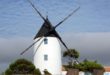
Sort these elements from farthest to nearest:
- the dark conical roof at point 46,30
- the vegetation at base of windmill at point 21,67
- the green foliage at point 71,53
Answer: the green foliage at point 71,53 → the dark conical roof at point 46,30 → the vegetation at base of windmill at point 21,67

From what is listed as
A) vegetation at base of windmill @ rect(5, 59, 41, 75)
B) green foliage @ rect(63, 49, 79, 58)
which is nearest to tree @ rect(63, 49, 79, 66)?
green foliage @ rect(63, 49, 79, 58)

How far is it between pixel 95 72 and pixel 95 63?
4709 centimetres

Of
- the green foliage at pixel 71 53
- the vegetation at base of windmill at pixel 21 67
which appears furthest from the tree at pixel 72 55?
the vegetation at base of windmill at pixel 21 67

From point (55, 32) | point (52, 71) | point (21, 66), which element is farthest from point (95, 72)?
point (55, 32)

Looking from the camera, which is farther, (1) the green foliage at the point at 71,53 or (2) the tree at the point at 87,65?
(1) the green foliage at the point at 71,53

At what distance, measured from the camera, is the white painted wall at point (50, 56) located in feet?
192

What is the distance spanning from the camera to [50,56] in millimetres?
58969

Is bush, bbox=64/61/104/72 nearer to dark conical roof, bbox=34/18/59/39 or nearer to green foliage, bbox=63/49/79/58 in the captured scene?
green foliage, bbox=63/49/79/58

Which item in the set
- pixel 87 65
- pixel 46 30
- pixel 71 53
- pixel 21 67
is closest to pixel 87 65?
pixel 87 65

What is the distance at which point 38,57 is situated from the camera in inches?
2343

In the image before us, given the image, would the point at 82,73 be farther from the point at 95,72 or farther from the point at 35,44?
the point at 95,72

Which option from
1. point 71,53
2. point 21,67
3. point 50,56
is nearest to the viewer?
point 21,67

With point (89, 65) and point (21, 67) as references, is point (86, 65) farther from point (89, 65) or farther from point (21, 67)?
point (21, 67)

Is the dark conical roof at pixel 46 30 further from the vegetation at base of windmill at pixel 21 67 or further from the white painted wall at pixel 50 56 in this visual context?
the vegetation at base of windmill at pixel 21 67
